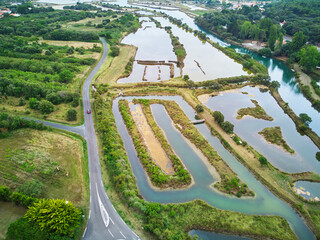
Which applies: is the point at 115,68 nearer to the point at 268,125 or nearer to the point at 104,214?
the point at 268,125

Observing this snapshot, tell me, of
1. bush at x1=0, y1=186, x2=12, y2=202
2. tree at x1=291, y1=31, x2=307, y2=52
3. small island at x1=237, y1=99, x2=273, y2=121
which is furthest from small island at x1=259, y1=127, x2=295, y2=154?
tree at x1=291, y1=31, x2=307, y2=52

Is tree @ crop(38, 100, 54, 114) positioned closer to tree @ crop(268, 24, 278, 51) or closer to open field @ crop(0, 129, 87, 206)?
open field @ crop(0, 129, 87, 206)

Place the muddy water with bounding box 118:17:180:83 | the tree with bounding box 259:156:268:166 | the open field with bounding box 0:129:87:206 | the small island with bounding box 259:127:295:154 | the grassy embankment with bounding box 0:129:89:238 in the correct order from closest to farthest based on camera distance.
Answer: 1. the grassy embankment with bounding box 0:129:89:238
2. the open field with bounding box 0:129:87:206
3. the tree with bounding box 259:156:268:166
4. the small island with bounding box 259:127:295:154
5. the muddy water with bounding box 118:17:180:83

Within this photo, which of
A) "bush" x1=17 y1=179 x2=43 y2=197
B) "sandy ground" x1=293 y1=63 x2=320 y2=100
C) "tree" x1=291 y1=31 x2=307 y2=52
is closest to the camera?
"bush" x1=17 y1=179 x2=43 y2=197

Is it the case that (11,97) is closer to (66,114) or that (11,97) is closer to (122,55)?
(66,114)

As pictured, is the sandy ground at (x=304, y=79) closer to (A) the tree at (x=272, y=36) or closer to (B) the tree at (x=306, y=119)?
(B) the tree at (x=306, y=119)

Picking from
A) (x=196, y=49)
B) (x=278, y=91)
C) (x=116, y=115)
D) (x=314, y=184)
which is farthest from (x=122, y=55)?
(x=314, y=184)

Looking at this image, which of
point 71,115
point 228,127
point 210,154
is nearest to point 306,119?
point 228,127
